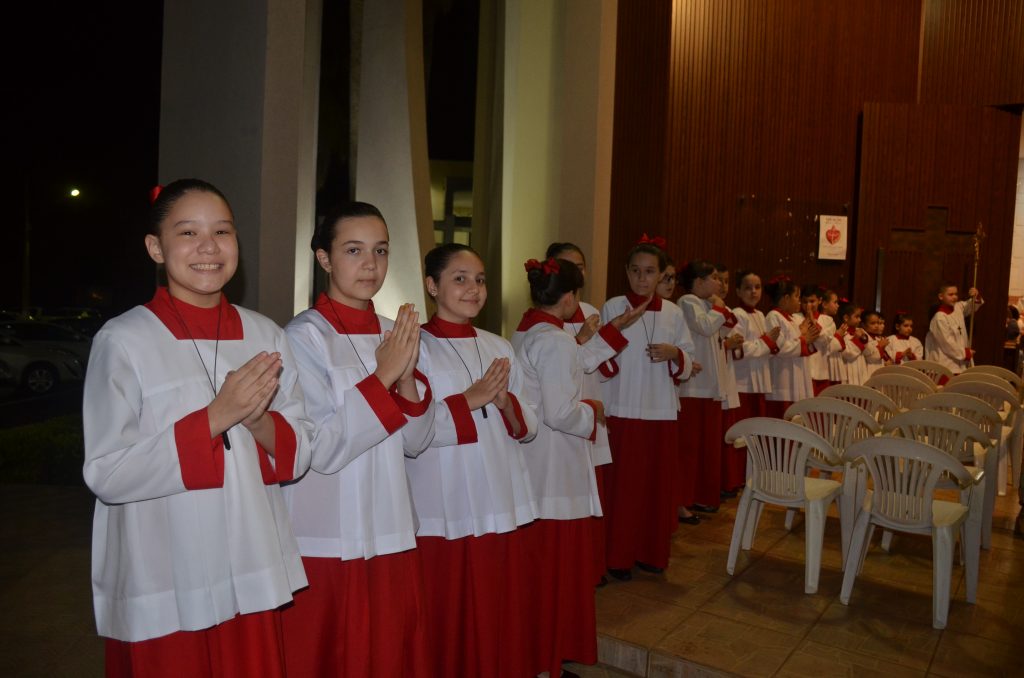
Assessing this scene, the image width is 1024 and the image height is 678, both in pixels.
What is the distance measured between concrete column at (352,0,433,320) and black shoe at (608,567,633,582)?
243 cm

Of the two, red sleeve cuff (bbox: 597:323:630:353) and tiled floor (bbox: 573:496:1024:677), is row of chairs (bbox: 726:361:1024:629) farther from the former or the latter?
red sleeve cuff (bbox: 597:323:630:353)

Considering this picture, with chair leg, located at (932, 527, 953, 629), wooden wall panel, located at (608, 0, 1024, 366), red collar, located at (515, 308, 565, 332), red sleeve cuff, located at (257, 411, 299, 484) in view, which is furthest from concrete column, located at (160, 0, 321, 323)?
wooden wall panel, located at (608, 0, 1024, 366)

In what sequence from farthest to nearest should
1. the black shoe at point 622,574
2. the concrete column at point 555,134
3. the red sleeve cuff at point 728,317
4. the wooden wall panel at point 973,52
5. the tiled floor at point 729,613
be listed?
the wooden wall panel at point 973,52 < the concrete column at point 555,134 < the red sleeve cuff at point 728,317 < the black shoe at point 622,574 < the tiled floor at point 729,613

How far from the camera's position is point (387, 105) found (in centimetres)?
602

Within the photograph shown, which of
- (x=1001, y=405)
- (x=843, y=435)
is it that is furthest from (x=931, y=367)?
(x=843, y=435)

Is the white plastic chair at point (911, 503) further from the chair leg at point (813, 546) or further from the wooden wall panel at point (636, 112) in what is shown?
the wooden wall panel at point (636, 112)

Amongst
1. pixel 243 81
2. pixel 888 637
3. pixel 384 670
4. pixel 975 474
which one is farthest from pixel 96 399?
pixel 975 474

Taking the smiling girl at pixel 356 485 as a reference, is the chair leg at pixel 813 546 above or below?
below

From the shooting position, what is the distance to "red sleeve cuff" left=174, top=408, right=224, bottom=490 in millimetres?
1871

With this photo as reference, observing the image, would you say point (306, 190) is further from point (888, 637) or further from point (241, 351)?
point (888, 637)

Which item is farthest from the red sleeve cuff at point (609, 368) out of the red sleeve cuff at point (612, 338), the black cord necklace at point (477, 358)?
the black cord necklace at point (477, 358)

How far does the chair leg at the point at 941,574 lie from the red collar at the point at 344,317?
318 cm

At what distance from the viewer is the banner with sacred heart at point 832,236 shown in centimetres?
1180

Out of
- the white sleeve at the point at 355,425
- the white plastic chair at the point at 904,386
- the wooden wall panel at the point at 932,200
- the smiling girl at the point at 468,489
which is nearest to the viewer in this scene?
the white sleeve at the point at 355,425
